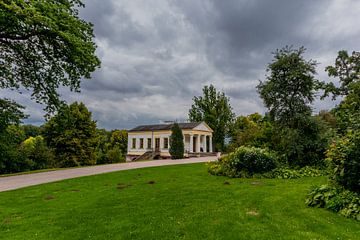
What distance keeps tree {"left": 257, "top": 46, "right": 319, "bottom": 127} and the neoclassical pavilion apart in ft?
68.6

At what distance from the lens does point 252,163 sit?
36.0 feet

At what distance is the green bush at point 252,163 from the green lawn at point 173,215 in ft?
8.59

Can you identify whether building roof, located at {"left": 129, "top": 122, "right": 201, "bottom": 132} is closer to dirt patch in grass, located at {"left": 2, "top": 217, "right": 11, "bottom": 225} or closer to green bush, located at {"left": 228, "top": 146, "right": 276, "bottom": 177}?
green bush, located at {"left": 228, "top": 146, "right": 276, "bottom": 177}

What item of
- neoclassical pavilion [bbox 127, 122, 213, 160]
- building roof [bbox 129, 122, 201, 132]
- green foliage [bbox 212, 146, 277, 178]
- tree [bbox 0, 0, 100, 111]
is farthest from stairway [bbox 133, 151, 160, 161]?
green foliage [bbox 212, 146, 277, 178]

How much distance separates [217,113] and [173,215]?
3548cm

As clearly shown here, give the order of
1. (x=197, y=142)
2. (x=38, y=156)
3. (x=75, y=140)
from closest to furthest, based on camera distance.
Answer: (x=38, y=156) < (x=75, y=140) < (x=197, y=142)

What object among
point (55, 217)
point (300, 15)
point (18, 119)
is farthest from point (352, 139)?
point (18, 119)

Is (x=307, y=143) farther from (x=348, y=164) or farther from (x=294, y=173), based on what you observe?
(x=348, y=164)

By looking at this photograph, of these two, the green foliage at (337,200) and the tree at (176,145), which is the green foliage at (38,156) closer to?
the tree at (176,145)

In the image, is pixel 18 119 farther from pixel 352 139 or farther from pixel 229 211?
pixel 352 139

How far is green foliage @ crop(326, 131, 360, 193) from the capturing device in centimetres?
582

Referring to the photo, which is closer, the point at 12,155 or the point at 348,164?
the point at 348,164

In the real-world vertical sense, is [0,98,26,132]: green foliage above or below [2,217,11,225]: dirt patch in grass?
above

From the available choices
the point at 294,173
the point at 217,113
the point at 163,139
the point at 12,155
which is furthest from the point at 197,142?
the point at 294,173
